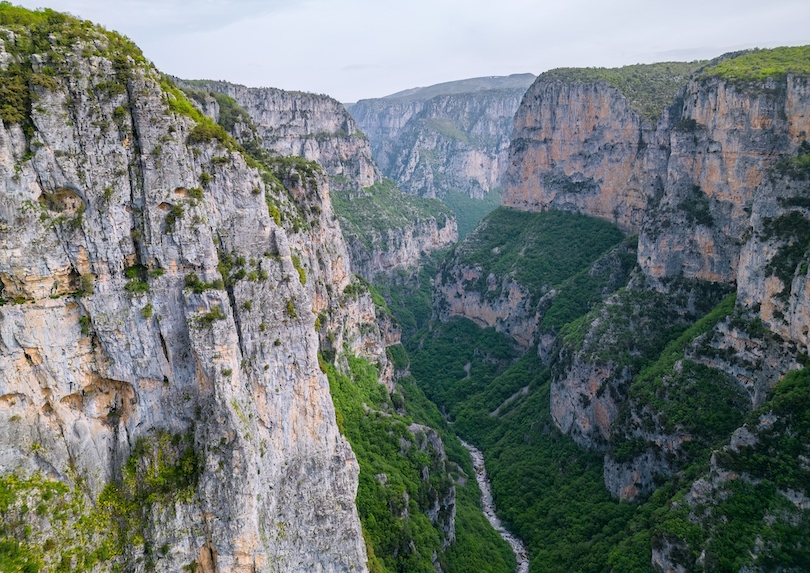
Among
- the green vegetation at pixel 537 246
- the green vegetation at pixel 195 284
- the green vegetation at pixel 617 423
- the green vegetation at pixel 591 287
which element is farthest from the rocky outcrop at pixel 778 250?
the green vegetation at pixel 537 246

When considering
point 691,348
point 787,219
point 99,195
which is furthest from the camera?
point 691,348

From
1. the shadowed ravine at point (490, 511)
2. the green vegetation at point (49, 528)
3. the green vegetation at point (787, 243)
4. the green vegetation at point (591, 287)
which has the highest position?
the green vegetation at point (787, 243)

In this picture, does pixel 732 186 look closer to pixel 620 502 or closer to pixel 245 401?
pixel 620 502

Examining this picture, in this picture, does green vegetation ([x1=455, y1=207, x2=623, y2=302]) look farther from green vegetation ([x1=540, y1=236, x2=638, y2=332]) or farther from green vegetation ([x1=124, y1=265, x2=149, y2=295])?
green vegetation ([x1=124, y1=265, x2=149, y2=295])

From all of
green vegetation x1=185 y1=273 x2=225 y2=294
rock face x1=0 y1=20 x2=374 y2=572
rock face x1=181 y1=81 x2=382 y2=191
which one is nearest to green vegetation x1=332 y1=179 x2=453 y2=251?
rock face x1=181 y1=81 x2=382 y2=191

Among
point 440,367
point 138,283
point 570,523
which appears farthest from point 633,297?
point 138,283

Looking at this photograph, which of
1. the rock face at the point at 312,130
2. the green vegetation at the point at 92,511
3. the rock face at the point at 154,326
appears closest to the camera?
the green vegetation at the point at 92,511

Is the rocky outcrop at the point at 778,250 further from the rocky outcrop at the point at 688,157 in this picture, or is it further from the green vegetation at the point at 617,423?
the rocky outcrop at the point at 688,157
